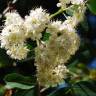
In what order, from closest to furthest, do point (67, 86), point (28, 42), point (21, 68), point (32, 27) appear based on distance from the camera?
point (32, 27) → point (28, 42) → point (67, 86) → point (21, 68)

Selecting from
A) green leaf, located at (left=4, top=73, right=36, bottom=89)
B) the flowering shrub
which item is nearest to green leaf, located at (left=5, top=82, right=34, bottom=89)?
green leaf, located at (left=4, top=73, right=36, bottom=89)

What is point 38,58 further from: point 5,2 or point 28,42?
point 5,2

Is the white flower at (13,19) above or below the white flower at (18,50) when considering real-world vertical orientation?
above

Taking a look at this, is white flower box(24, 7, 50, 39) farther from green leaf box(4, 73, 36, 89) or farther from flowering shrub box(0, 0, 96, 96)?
green leaf box(4, 73, 36, 89)

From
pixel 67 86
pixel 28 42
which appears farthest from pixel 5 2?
pixel 67 86

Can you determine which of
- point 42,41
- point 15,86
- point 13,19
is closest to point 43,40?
point 42,41

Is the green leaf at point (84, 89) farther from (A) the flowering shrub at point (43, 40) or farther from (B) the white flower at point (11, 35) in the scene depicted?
(B) the white flower at point (11, 35)

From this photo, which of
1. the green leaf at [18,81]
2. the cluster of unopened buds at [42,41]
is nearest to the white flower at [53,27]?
the cluster of unopened buds at [42,41]
